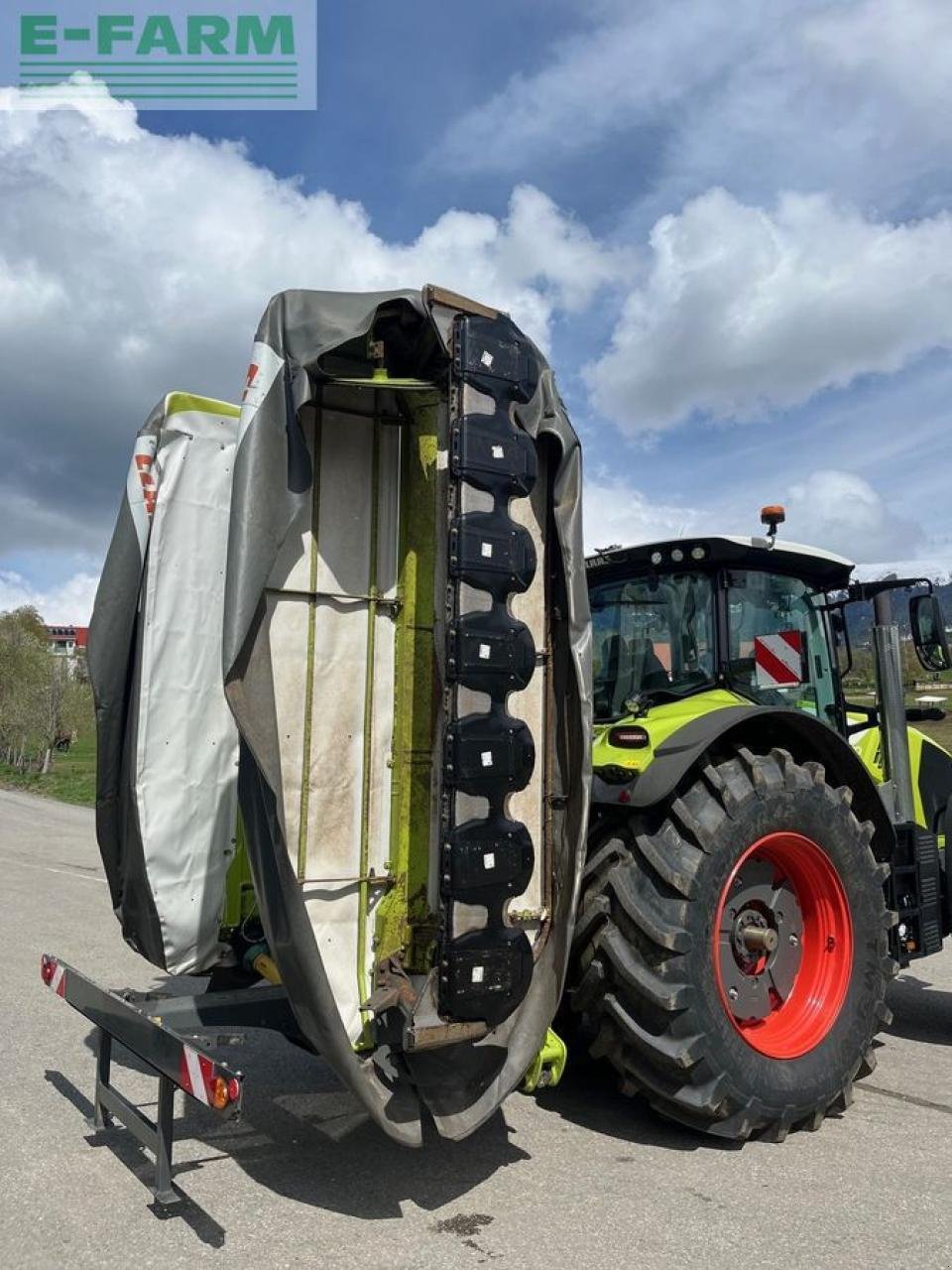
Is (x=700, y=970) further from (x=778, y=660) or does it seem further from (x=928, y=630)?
(x=928, y=630)

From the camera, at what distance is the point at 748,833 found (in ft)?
13.0

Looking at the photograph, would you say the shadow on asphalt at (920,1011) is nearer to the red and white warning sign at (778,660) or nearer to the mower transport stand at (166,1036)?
the red and white warning sign at (778,660)

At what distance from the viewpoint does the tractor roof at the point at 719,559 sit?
190 inches

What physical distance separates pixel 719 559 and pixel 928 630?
1.25 meters

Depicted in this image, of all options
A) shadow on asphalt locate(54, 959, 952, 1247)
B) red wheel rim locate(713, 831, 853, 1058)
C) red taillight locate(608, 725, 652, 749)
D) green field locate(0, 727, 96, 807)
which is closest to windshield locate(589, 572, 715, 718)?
red taillight locate(608, 725, 652, 749)

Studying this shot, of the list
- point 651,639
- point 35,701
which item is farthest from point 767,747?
point 35,701

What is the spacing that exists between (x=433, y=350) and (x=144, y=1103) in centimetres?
322

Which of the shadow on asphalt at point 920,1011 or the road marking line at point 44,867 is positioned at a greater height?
the road marking line at point 44,867

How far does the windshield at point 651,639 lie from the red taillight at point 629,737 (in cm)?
72

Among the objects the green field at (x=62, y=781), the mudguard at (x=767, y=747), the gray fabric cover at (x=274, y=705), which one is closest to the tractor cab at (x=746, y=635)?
the mudguard at (x=767, y=747)

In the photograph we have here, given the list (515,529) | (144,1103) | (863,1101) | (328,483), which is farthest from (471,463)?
(863,1101)

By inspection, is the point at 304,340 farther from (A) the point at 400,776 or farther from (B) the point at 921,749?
(B) the point at 921,749

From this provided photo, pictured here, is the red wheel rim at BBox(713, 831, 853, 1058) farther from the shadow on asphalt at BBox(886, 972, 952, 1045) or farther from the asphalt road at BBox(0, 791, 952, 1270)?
the shadow on asphalt at BBox(886, 972, 952, 1045)

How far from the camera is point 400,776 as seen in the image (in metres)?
3.49
